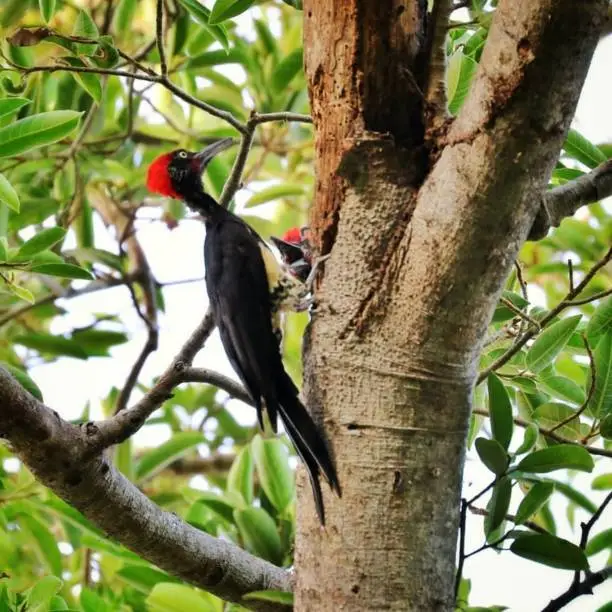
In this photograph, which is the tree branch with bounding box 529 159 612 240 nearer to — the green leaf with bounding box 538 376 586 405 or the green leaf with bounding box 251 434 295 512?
the green leaf with bounding box 538 376 586 405

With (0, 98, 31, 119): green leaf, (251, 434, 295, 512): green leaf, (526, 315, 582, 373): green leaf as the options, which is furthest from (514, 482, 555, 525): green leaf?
(0, 98, 31, 119): green leaf

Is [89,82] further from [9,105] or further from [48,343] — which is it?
[48,343]

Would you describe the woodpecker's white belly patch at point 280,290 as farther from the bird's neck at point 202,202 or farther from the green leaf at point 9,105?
the green leaf at point 9,105

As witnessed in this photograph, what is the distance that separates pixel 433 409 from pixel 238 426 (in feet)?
9.16

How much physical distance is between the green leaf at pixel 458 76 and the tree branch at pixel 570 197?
27 cm

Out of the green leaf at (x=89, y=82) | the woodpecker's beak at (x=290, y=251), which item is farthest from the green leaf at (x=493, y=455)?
the woodpecker's beak at (x=290, y=251)

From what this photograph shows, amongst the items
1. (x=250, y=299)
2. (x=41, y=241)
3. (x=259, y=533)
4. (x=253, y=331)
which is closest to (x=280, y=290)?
(x=250, y=299)

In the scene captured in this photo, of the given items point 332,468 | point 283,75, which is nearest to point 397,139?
point 332,468

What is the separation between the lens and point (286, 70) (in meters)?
3.07

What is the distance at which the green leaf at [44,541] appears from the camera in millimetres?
2478

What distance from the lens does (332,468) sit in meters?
1.51

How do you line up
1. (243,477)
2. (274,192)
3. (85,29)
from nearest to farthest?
1. (85,29)
2. (243,477)
3. (274,192)

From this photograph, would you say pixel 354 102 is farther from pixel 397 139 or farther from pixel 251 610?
pixel 251 610

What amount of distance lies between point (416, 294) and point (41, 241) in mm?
829
